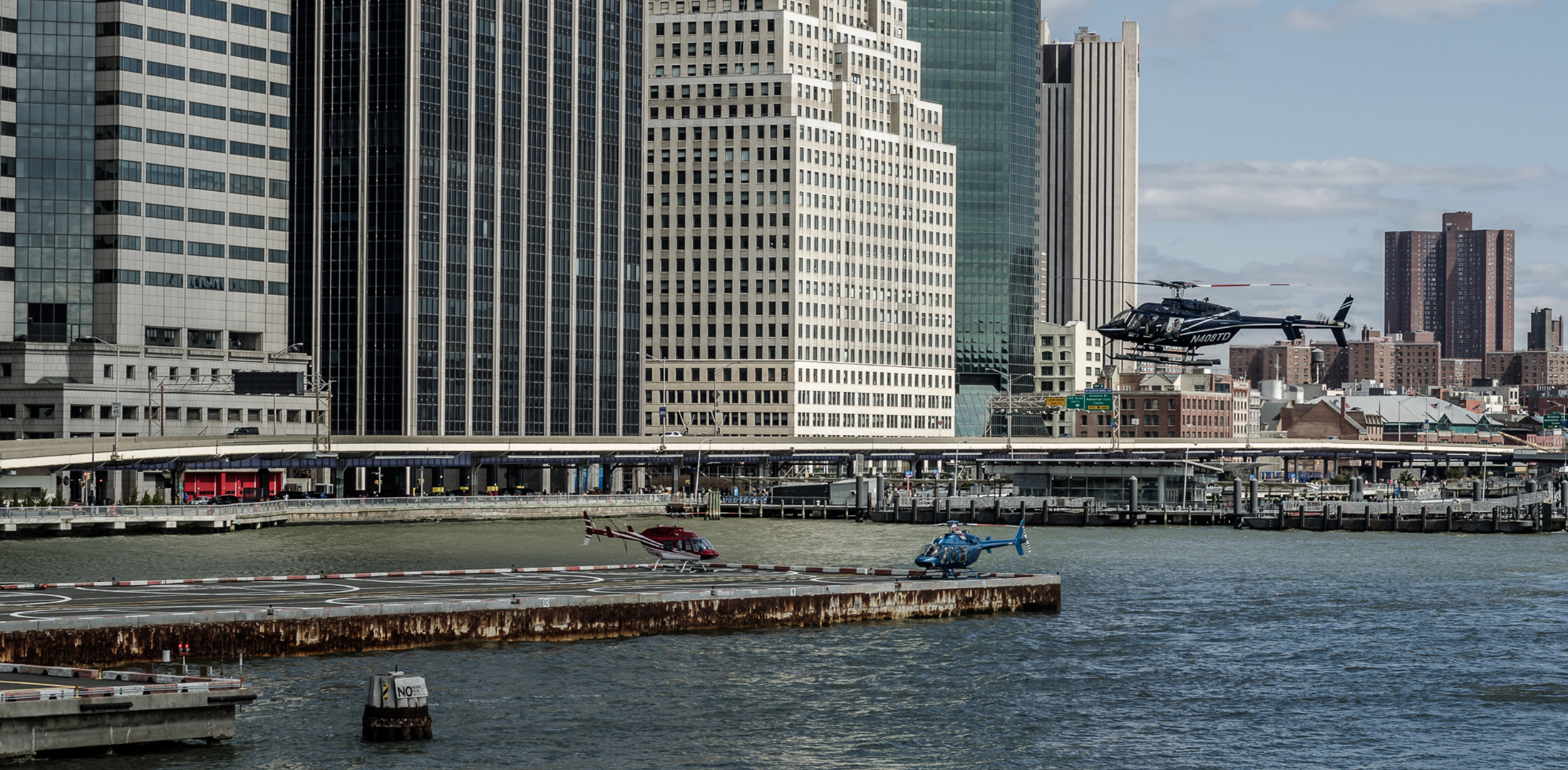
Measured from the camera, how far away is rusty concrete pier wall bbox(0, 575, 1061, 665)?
73.8 metres

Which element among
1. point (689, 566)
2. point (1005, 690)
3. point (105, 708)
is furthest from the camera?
point (689, 566)

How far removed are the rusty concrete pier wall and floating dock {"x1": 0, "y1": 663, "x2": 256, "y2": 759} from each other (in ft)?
31.0

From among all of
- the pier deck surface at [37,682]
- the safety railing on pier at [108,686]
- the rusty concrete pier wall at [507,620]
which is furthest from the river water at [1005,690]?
the pier deck surface at [37,682]

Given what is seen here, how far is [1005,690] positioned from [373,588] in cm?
3039

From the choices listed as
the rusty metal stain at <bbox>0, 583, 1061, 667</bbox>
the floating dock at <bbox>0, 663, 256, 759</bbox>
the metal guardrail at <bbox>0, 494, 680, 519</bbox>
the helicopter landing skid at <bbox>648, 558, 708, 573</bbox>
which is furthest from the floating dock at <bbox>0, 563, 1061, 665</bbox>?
the metal guardrail at <bbox>0, 494, 680, 519</bbox>

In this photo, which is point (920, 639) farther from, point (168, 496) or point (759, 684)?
point (168, 496)

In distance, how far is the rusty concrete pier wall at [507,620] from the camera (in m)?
73.8

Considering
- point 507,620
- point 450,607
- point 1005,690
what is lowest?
point 1005,690

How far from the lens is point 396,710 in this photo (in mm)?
64250

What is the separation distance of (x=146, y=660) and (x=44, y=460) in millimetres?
103840

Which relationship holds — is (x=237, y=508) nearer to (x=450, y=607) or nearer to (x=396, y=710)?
(x=450, y=607)

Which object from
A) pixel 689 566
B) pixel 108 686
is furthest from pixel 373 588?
pixel 108 686

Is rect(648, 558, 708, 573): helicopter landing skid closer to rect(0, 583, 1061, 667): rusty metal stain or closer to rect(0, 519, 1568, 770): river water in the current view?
rect(0, 583, 1061, 667): rusty metal stain

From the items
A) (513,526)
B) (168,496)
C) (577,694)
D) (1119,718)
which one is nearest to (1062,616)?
(1119,718)
